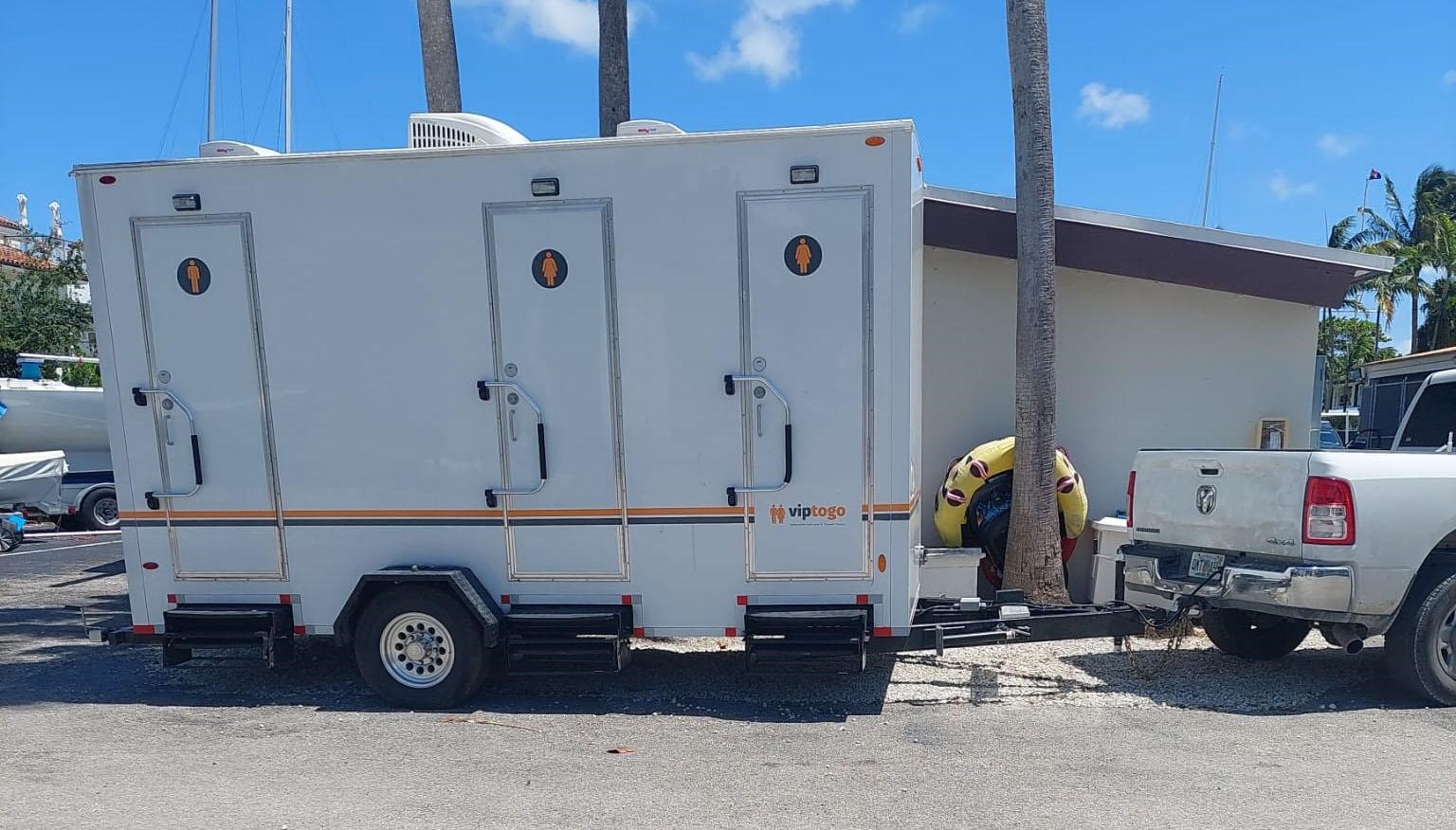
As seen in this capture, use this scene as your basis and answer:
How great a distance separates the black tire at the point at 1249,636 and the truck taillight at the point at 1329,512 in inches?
50.6

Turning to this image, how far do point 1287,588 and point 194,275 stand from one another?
6863mm

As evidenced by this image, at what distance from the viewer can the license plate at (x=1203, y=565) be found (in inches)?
214

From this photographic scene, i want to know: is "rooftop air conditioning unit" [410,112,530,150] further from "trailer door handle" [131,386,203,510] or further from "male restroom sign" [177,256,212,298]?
"trailer door handle" [131,386,203,510]

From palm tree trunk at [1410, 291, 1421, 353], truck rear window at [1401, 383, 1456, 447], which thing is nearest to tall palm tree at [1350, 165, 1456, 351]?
palm tree trunk at [1410, 291, 1421, 353]

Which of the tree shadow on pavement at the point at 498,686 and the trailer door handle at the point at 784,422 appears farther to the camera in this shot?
the tree shadow on pavement at the point at 498,686

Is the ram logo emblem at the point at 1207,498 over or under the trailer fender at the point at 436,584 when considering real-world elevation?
over

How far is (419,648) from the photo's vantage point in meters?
5.50

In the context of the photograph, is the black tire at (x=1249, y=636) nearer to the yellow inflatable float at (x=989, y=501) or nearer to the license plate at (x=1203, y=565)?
the license plate at (x=1203, y=565)

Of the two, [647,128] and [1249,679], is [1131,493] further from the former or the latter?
[647,128]

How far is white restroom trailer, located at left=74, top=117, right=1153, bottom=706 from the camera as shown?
5117mm

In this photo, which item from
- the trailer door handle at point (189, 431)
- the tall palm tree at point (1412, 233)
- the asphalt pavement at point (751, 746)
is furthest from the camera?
the tall palm tree at point (1412, 233)

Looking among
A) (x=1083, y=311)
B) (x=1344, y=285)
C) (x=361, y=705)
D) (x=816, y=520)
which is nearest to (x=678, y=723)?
(x=816, y=520)

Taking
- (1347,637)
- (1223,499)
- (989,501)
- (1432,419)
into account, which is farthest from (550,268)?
(1432,419)

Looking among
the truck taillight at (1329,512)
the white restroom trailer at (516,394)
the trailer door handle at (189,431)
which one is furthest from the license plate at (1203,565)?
the trailer door handle at (189,431)
